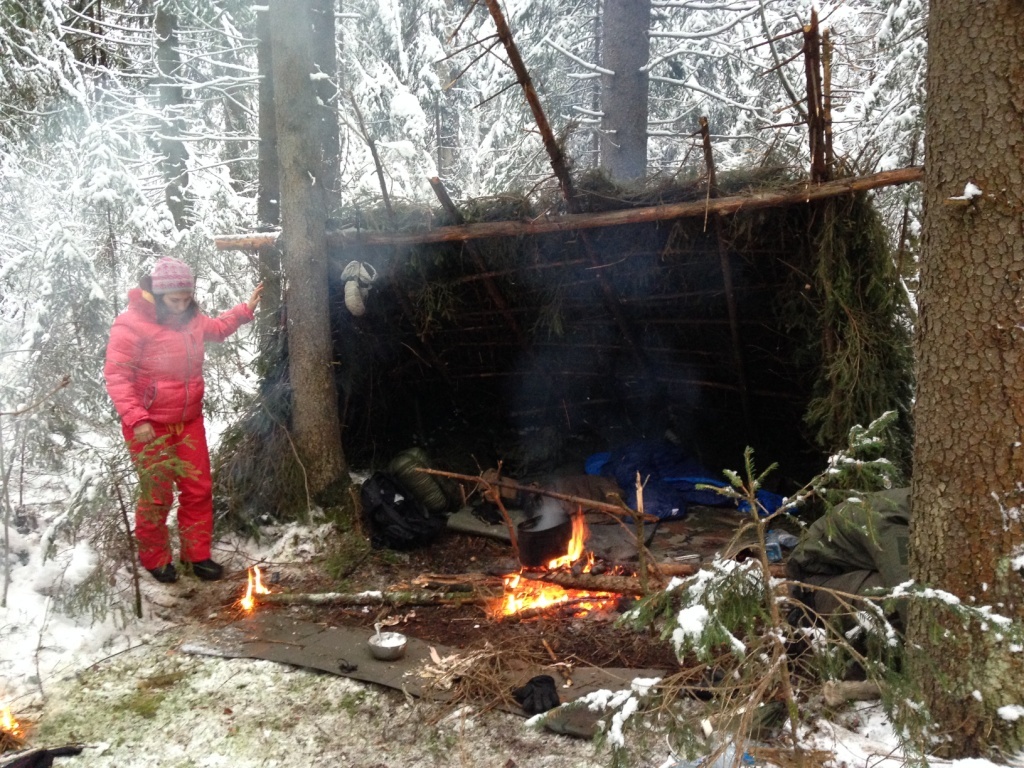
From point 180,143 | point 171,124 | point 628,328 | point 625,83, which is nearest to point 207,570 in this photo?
point 628,328

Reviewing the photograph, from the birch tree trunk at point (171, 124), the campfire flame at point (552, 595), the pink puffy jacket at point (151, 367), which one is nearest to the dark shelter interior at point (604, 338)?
the pink puffy jacket at point (151, 367)

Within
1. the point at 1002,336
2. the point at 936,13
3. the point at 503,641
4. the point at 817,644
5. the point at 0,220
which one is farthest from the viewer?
the point at 0,220

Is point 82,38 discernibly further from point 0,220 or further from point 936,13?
point 936,13

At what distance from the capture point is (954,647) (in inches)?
101

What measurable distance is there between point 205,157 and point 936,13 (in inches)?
399

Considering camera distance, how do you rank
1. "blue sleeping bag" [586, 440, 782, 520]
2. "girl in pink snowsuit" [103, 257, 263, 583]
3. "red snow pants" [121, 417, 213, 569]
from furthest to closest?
"blue sleeping bag" [586, 440, 782, 520]
"girl in pink snowsuit" [103, 257, 263, 583]
"red snow pants" [121, 417, 213, 569]

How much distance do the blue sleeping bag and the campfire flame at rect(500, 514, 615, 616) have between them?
1363 mm

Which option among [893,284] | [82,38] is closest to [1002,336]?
[893,284]

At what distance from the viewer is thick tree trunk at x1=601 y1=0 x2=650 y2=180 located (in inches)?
344

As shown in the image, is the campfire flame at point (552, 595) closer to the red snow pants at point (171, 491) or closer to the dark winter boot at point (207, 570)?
the dark winter boot at point (207, 570)

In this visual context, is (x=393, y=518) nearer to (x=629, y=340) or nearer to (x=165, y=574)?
(x=165, y=574)

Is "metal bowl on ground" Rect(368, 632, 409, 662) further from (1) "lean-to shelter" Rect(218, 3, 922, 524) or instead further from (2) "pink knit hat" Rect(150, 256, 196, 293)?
(2) "pink knit hat" Rect(150, 256, 196, 293)

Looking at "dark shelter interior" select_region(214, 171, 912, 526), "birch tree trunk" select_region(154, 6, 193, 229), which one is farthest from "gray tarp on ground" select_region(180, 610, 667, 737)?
"birch tree trunk" select_region(154, 6, 193, 229)

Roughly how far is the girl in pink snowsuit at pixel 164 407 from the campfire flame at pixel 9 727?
1.35 meters
